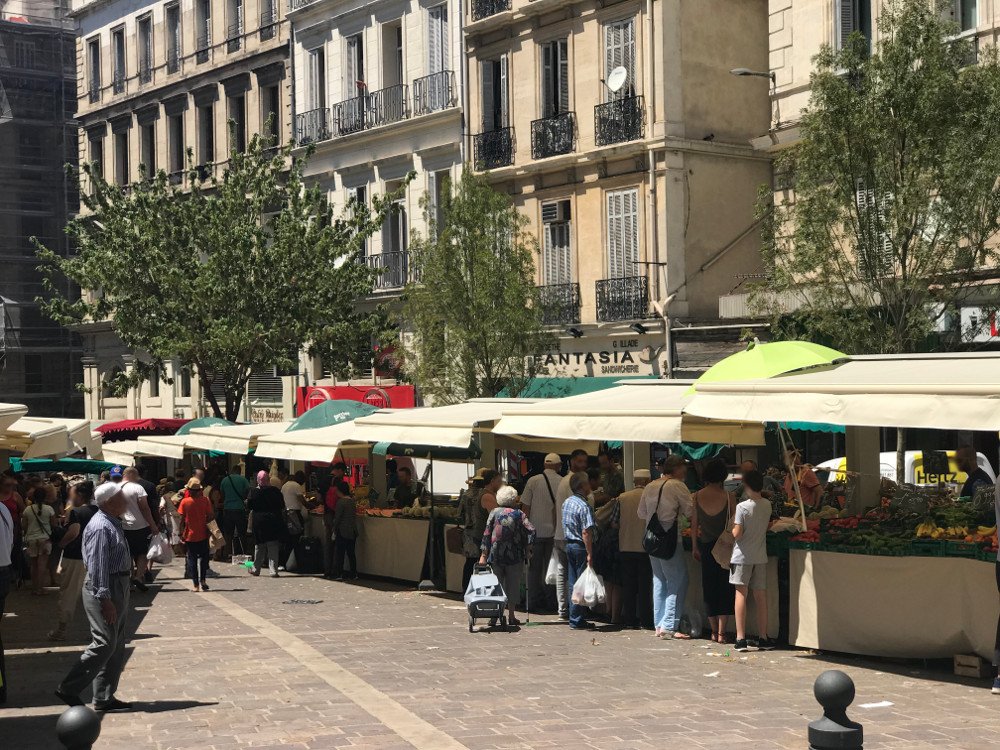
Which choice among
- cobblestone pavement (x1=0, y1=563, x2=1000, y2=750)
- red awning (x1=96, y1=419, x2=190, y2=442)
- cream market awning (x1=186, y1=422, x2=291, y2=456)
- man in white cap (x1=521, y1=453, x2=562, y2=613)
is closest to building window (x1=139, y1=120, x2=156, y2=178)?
red awning (x1=96, y1=419, x2=190, y2=442)

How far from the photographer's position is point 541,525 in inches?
668

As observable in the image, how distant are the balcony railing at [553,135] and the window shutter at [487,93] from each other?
5.92 ft

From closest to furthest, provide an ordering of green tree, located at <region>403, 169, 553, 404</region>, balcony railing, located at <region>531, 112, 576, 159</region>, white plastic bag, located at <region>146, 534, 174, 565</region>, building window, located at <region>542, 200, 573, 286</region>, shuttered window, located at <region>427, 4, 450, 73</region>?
white plastic bag, located at <region>146, 534, 174, 565</region>
green tree, located at <region>403, 169, 553, 404</region>
balcony railing, located at <region>531, 112, 576, 159</region>
building window, located at <region>542, 200, 573, 286</region>
shuttered window, located at <region>427, 4, 450, 73</region>

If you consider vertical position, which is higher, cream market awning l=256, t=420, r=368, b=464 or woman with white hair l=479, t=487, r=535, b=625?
cream market awning l=256, t=420, r=368, b=464

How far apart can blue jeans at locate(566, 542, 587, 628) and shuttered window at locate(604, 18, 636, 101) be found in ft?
53.7

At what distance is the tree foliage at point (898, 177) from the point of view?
62.6 ft

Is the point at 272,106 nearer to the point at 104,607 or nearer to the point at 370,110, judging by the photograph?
the point at 370,110

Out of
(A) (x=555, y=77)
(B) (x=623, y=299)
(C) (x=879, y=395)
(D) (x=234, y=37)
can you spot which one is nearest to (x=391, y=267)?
(A) (x=555, y=77)

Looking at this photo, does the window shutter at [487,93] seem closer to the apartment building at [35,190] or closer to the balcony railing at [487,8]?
the balcony railing at [487,8]

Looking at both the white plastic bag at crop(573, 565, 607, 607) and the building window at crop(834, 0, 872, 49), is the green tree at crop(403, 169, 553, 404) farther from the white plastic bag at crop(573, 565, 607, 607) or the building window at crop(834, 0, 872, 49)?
the white plastic bag at crop(573, 565, 607, 607)

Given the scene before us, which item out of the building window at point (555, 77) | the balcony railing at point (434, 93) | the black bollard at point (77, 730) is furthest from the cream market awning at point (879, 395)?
the balcony railing at point (434, 93)

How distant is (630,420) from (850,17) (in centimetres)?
1380

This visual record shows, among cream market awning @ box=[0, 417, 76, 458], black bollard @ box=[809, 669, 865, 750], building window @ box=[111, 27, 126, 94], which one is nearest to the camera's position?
black bollard @ box=[809, 669, 865, 750]

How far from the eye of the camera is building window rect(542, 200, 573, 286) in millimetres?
32344
